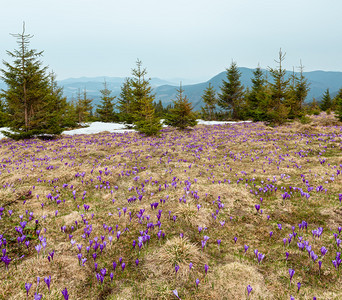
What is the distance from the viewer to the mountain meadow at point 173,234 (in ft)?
9.45

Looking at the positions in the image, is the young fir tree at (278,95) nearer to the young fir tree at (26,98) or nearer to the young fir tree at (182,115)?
the young fir tree at (182,115)

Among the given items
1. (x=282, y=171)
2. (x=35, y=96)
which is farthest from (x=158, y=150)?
(x=35, y=96)

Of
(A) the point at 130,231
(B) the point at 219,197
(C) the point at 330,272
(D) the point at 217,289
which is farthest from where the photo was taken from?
(B) the point at 219,197

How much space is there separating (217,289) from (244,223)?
2229 mm

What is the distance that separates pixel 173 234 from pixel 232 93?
134ft

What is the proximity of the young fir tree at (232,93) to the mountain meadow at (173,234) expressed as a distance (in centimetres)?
3368

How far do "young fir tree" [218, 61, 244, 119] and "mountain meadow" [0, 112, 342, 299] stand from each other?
33682mm

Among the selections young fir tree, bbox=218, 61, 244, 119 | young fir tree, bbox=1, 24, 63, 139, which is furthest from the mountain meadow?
young fir tree, bbox=218, 61, 244, 119

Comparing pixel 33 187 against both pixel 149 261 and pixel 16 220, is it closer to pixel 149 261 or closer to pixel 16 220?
pixel 16 220

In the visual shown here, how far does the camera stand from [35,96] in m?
17.6

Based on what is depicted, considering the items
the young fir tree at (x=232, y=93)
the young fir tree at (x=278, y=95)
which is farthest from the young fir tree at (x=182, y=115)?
the young fir tree at (x=232, y=93)

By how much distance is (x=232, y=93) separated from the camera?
40.2m

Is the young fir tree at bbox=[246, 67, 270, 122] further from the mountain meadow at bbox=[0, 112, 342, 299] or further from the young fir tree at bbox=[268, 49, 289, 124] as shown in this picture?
the mountain meadow at bbox=[0, 112, 342, 299]

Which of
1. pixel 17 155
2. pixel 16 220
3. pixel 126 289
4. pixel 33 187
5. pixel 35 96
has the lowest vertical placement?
pixel 126 289
